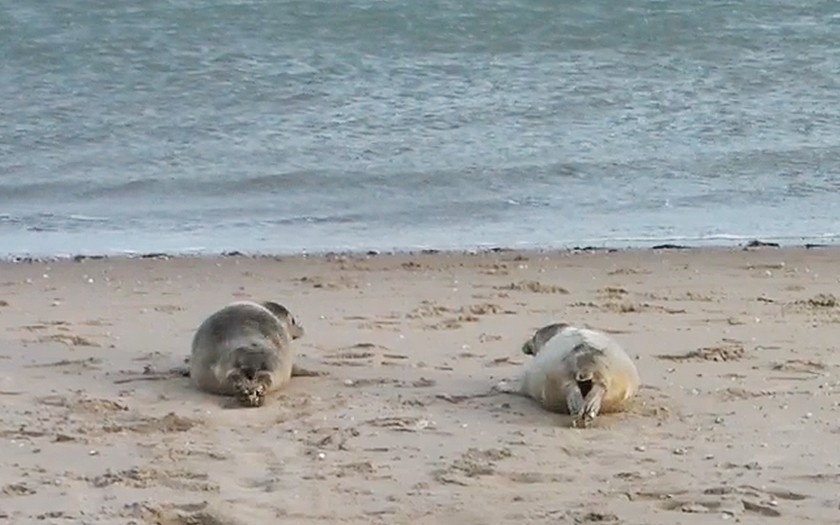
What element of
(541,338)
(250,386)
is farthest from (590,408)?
(250,386)

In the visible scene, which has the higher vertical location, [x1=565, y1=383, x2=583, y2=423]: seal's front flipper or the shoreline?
[x1=565, y1=383, x2=583, y2=423]: seal's front flipper

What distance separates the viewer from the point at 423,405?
571 cm

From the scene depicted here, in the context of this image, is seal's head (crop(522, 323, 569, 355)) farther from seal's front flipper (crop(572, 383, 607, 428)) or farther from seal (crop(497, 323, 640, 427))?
seal's front flipper (crop(572, 383, 607, 428))

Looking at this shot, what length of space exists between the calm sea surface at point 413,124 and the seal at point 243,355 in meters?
3.57

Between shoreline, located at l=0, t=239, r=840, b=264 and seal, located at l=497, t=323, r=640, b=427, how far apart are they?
3386 mm

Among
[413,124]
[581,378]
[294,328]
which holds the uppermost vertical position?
[413,124]

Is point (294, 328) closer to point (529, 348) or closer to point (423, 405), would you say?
point (529, 348)

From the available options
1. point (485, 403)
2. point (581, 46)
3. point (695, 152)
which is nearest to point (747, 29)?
point (581, 46)

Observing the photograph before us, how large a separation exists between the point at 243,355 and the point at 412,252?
3601 millimetres

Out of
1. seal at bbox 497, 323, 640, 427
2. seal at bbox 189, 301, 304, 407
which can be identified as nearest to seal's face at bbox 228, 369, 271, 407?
seal at bbox 189, 301, 304, 407

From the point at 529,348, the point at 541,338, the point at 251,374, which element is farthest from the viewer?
the point at 529,348

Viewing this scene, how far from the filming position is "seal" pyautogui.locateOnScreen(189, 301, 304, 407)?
5824 millimetres

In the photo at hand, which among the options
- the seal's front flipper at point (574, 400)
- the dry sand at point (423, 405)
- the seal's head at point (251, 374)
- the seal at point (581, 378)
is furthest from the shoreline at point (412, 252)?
the seal's front flipper at point (574, 400)

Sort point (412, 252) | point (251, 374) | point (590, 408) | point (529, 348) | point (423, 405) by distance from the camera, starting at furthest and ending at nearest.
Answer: point (412, 252) → point (529, 348) → point (251, 374) → point (423, 405) → point (590, 408)
